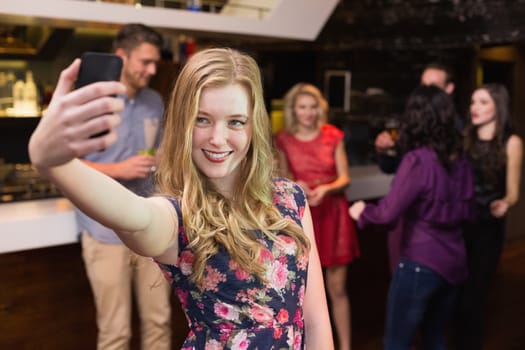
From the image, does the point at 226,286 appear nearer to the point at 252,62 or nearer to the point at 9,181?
the point at 252,62

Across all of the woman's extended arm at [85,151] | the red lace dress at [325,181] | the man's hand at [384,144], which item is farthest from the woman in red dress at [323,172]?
the woman's extended arm at [85,151]

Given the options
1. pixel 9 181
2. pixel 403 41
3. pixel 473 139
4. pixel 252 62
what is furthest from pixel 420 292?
pixel 403 41

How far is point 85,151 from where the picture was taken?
77 centimetres

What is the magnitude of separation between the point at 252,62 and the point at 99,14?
6.13 feet

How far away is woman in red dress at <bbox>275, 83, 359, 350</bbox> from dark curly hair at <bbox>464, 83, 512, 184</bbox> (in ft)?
2.15

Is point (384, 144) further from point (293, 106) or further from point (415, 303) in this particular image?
point (415, 303)

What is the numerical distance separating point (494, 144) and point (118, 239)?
5.76ft

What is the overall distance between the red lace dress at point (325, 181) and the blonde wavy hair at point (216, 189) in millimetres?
1933

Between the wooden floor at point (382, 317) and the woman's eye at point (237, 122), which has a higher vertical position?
the woman's eye at point (237, 122)

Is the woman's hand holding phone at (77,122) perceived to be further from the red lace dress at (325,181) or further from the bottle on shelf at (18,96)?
the bottle on shelf at (18,96)

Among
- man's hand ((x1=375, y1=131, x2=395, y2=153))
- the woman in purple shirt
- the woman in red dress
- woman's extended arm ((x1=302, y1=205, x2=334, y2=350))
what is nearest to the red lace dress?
the woman in red dress

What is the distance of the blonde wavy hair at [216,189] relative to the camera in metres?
1.23

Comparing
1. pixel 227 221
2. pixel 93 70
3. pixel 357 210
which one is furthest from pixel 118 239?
pixel 93 70

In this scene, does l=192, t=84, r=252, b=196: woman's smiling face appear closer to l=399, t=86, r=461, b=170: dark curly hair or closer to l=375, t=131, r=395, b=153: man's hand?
l=399, t=86, r=461, b=170: dark curly hair
